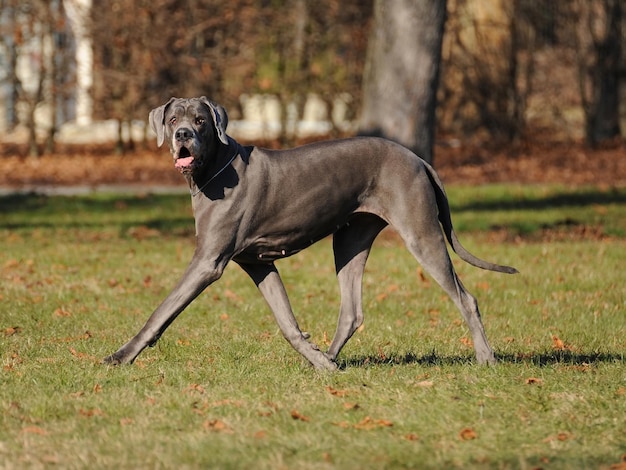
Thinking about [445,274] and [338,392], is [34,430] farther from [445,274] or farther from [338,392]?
[445,274]

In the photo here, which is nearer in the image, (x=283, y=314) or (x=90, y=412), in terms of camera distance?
(x=90, y=412)

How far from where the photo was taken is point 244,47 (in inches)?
933

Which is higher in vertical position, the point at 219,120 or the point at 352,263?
the point at 219,120

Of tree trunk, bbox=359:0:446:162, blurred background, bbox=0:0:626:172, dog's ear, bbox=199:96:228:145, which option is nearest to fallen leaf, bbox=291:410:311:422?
dog's ear, bbox=199:96:228:145

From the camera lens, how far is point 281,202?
6820 millimetres

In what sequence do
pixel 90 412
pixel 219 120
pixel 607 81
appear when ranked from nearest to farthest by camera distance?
pixel 90 412 < pixel 219 120 < pixel 607 81

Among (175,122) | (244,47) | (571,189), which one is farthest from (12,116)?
(175,122)

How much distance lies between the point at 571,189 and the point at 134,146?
33.7 ft

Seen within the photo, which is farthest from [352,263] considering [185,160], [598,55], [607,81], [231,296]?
[607,81]

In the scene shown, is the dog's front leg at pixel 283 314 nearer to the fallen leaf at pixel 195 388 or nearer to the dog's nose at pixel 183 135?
the fallen leaf at pixel 195 388

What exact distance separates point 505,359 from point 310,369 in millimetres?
1358

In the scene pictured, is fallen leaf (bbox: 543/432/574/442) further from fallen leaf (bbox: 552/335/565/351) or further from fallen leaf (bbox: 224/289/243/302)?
fallen leaf (bbox: 224/289/243/302)

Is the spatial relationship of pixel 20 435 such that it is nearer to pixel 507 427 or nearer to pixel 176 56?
pixel 507 427

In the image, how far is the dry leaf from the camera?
17.6 ft
